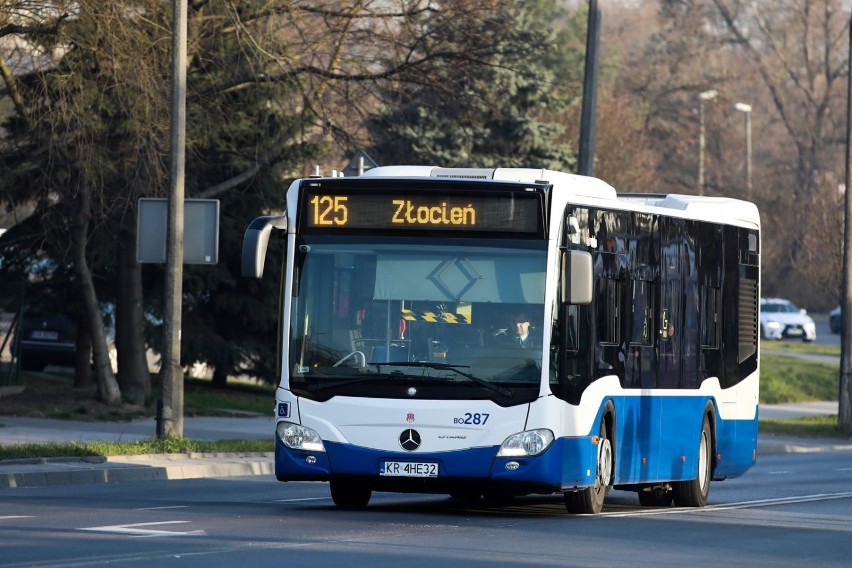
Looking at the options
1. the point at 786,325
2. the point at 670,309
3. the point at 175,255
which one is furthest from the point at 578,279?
the point at 786,325

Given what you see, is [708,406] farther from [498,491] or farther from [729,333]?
[498,491]

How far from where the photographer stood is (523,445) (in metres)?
14.4

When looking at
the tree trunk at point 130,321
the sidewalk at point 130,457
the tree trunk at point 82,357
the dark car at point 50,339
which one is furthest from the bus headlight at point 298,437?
the dark car at point 50,339

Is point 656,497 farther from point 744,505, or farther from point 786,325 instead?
point 786,325

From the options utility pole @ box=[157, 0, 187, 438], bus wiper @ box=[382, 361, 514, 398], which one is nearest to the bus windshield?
bus wiper @ box=[382, 361, 514, 398]

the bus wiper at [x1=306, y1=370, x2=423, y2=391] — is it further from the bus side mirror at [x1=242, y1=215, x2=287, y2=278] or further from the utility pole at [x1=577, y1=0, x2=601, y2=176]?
the utility pole at [x1=577, y1=0, x2=601, y2=176]

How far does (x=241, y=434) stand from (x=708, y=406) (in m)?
10.3

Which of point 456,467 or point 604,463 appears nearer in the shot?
point 456,467

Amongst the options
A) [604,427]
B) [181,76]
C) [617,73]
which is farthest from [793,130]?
[604,427]

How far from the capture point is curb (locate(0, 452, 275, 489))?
1845cm

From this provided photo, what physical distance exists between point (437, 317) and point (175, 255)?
325 inches

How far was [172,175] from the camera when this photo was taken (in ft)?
72.6

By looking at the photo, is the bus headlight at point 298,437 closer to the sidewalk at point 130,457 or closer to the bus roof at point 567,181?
the bus roof at point 567,181

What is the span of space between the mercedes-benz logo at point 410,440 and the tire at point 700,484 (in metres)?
4.57
